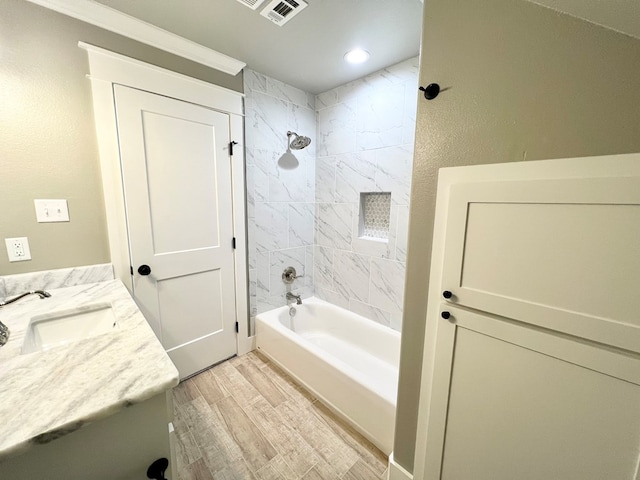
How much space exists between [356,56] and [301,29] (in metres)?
0.47

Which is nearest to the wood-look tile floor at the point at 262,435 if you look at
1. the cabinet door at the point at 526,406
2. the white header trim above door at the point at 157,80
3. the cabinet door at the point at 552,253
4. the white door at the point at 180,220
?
the white door at the point at 180,220

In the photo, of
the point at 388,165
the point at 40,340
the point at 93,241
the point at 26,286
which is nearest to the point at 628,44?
the point at 388,165

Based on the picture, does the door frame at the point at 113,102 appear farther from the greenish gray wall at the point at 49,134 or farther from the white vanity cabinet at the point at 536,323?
the white vanity cabinet at the point at 536,323

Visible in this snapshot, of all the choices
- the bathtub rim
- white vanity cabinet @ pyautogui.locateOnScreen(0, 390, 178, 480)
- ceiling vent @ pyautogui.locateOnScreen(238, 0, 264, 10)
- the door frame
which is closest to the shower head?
the door frame

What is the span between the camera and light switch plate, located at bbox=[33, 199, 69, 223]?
4.23ft

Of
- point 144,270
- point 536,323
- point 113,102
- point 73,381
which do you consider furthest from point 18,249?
point 536,323

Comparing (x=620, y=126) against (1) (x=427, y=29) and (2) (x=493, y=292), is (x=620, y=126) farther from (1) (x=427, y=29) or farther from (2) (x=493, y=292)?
(1) (x=427, y=29)

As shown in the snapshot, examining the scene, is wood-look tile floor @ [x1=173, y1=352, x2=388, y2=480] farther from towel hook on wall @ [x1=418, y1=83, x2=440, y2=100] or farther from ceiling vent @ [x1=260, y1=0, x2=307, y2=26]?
ceiling vent @ [x1=260, y1=0, x2=307, y2=26]

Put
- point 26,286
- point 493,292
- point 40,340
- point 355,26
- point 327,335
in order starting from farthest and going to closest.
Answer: point 327,335, point 355,26, point 26,286, point 40,340, point 493,292

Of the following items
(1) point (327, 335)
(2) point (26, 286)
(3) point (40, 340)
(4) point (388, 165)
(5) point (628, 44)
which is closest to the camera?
(5) point (628, 44)

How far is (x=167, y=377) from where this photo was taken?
26.4 inches

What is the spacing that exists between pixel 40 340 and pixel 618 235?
6.73 feet

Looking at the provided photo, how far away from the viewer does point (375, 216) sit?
222 cm

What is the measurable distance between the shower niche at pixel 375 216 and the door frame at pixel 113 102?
117 centimetres
